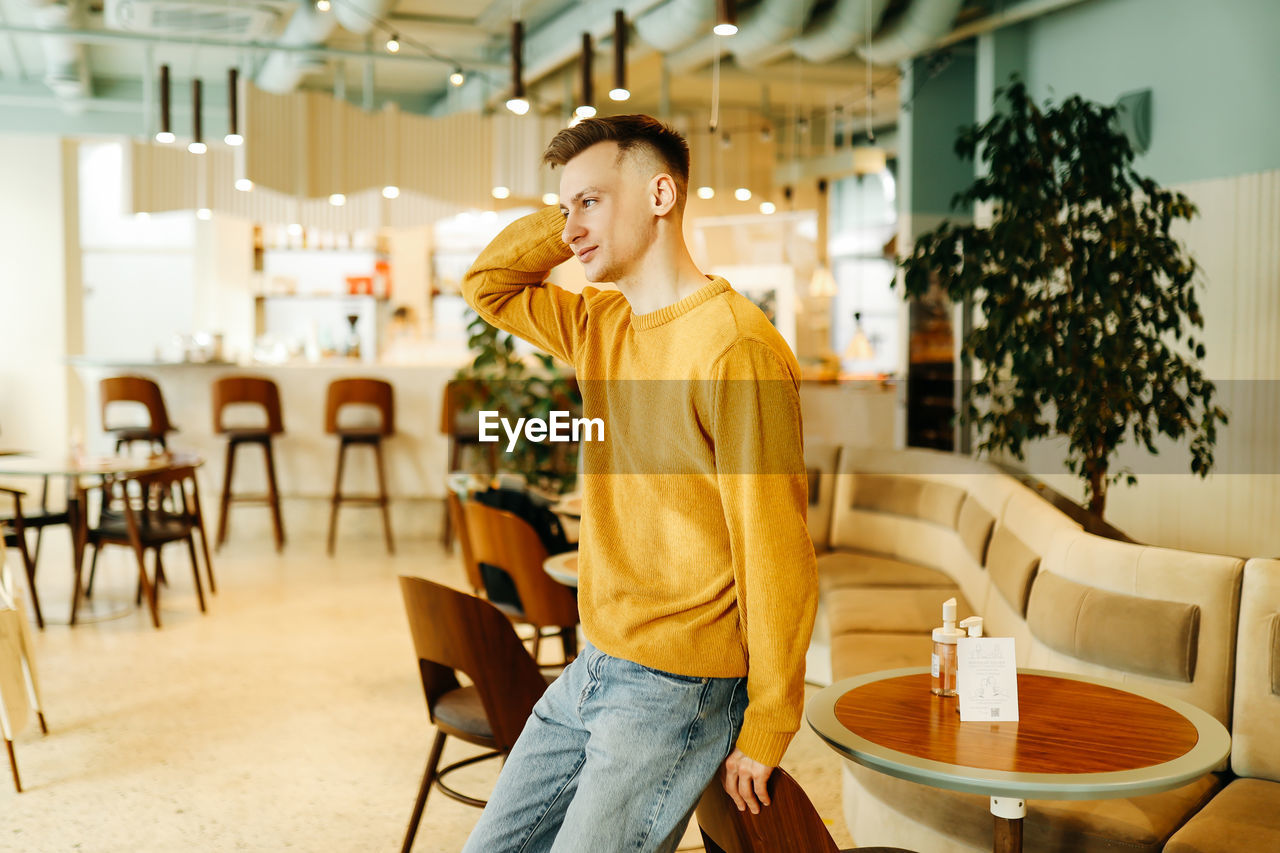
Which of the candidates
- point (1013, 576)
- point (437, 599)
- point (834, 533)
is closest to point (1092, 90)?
point (834, 533)

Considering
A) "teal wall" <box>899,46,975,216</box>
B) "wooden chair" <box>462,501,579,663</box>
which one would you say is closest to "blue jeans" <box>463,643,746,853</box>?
"wooden chair" <box>462,501,579,663</box>

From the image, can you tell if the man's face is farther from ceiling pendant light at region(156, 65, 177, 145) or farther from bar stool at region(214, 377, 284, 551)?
bar stool at region(214, 377, 284, 551)

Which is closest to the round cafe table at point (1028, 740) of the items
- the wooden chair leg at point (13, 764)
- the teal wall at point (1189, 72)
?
the wooden chair leg at point (13, 764)

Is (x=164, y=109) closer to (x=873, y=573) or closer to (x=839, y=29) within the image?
(x=839, y=29)

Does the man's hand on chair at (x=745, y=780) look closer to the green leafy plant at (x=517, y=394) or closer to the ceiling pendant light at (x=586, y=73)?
the ceiling pendant light at (x=586, y=73)

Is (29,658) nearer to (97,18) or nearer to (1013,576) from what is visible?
(1013,576)

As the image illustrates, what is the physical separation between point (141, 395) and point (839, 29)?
16.1 feet

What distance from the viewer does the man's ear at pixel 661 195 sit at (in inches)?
58.0

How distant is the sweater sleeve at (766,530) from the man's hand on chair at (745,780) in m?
0.02

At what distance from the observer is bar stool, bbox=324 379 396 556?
7.39 metres

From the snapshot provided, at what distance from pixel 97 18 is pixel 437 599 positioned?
7.81m

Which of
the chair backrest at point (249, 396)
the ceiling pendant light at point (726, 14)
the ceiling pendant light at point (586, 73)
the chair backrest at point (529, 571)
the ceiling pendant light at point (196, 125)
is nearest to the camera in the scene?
the chair backrest at point (529, 571)

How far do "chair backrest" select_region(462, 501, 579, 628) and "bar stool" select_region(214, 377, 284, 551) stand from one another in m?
3.97

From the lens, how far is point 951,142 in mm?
7113
